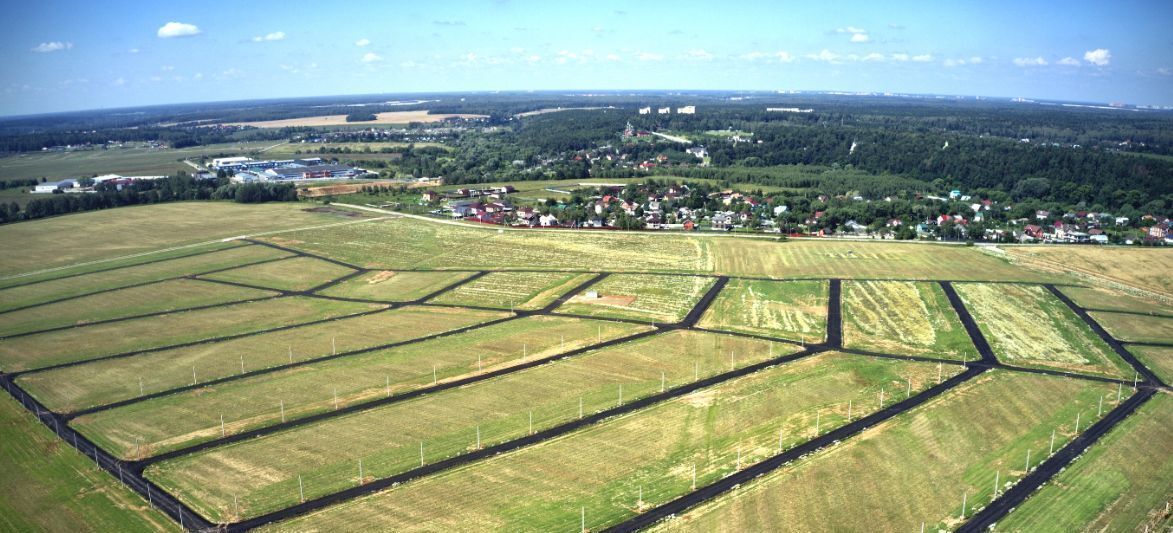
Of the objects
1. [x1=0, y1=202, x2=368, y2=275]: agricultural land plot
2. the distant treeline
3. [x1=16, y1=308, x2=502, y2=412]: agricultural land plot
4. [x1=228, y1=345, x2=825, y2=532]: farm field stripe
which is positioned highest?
the distant treeline

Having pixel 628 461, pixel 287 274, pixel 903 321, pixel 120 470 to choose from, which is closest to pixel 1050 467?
pixel 628 461

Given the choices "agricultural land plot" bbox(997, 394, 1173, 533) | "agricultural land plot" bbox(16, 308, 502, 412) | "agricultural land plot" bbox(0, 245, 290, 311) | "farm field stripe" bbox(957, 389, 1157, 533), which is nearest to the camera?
"agricultural land plot" bbox(997, 394, 1173, 533)

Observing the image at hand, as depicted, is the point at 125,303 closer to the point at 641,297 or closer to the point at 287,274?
the point at 287,274

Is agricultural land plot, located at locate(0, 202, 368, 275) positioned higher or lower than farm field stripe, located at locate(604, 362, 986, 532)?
higher

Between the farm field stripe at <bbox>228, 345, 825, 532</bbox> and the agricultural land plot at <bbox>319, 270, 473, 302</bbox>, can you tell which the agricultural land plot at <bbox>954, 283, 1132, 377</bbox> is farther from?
the agricultural land plot at <bbox>319, 270, 473, 302</bbox>

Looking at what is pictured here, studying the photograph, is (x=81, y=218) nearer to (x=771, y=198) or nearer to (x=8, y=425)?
(x=8, y=425)

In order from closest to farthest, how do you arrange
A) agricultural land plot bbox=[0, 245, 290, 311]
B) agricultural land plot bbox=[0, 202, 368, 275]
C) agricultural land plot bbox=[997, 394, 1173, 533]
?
1. agricultural land plot bbox=[997, 394, 1173, 533]
2. agricultural land plot bbox=[0, 245, 290, 311]
3. agricultural land plot bbox=[0, 202, 368, 275]

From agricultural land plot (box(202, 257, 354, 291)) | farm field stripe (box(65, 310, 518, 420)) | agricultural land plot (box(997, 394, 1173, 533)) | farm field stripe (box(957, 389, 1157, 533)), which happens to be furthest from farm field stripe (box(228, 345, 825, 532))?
agricultural land plot (box(202, 257, 354, 291))
